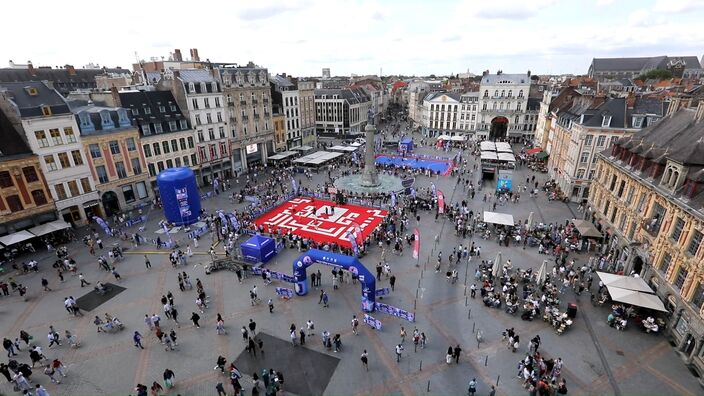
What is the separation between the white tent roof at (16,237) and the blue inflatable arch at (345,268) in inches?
1192

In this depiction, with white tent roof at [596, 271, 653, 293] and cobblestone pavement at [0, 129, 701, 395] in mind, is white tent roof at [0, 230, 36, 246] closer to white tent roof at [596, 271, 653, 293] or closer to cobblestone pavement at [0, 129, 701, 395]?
cobblestone pavement at [0, 129, 701, 395]

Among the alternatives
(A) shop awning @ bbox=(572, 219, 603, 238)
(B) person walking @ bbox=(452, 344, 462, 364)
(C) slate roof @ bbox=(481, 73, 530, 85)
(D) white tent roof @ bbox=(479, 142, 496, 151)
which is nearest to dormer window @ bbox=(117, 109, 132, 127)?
(B) person walking @ bbox=(452, 344, 462, 364)

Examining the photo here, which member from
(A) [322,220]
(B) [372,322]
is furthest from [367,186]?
(B) [372,322]

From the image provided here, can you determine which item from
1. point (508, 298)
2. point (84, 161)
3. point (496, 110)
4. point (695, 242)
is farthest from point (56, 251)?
point (496, 110)

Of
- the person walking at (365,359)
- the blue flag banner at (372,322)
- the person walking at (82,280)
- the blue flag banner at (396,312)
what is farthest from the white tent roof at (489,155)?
the person walking at (82,280)

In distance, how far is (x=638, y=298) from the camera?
24703 millimetres

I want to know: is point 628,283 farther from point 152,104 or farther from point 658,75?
point 658,75

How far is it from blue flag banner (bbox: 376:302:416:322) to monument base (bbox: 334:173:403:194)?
28958mm

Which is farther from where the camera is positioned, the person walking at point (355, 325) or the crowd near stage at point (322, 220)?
the crowd near stage at point (322, 220)

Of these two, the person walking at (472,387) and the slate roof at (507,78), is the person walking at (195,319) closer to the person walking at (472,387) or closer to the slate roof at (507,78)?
the person walking at (472,387)

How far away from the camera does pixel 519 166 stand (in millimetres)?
69188

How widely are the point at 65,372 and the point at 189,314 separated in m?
7.74

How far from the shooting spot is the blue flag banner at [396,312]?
25141mm

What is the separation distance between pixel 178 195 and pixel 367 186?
28086 millimetres
